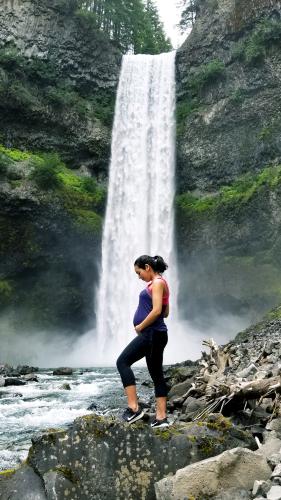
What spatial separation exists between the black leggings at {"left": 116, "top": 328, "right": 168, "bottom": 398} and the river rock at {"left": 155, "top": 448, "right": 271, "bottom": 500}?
1.33m

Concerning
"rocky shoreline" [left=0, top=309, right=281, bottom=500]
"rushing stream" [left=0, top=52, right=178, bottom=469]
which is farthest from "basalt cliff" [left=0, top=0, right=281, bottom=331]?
"rocky shoreline" [left=0, top=309, right=281, bottom=500]

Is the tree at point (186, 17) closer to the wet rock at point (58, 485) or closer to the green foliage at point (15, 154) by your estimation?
the green foliage at point (15, 154)

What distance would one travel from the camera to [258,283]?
91.0 ft

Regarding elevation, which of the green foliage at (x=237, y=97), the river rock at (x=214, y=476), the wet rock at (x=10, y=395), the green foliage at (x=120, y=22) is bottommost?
the wet rock at (x=10, y=395)

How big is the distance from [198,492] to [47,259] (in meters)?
27.4

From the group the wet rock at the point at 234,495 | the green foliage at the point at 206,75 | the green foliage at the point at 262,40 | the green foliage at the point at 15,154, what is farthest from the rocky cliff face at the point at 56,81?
the wet rock at the point at 234,495

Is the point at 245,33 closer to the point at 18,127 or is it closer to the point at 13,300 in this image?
the point at 18,127

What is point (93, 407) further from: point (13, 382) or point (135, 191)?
point (135, 191)

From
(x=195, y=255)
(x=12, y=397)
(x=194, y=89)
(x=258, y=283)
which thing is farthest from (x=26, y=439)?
(x=194, y=89)

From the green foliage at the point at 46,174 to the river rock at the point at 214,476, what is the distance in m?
27.5

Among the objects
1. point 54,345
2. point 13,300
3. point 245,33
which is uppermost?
point 245,33

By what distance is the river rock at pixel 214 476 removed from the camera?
3607 mm

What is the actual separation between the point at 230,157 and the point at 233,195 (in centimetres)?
337

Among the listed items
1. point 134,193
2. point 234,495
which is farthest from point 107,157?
point 234,495
